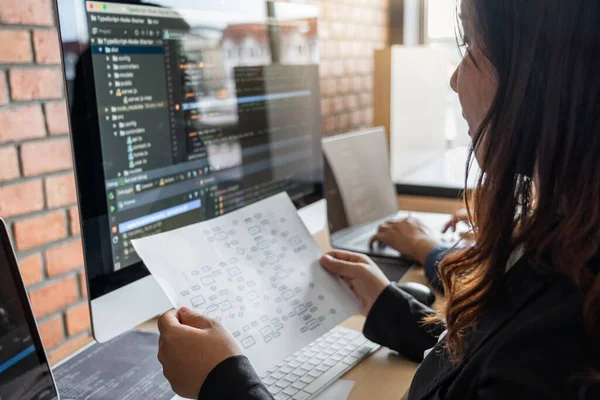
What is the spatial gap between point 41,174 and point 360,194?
76 cm

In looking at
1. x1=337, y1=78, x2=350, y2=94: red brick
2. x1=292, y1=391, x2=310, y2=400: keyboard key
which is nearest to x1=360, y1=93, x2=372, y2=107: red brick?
x1=337, y1=78, x2=350, y2=94: red brick

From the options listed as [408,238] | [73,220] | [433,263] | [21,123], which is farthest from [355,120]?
[21,123]

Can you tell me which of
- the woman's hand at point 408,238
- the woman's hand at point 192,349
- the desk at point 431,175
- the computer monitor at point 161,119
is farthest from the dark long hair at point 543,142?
the desk at point 431,175

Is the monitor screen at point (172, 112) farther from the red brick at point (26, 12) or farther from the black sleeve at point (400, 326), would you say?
the red brick at point (26, 12)

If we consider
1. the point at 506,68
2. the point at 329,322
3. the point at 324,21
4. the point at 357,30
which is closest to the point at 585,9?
the point at 506,68

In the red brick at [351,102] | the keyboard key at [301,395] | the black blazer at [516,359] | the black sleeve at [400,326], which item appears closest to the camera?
the black blazer at [516,359]

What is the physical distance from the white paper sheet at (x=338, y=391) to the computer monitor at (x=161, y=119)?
260 millimetres

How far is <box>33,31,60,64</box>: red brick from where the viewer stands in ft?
3.37

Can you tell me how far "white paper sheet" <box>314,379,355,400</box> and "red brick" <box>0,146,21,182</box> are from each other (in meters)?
0.70

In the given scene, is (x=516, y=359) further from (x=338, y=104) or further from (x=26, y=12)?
(x=338, y=104)

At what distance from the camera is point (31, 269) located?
107cm

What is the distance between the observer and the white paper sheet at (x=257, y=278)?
0.67m

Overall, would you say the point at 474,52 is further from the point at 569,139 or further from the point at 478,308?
the point at 478,308

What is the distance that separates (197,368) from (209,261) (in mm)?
146
